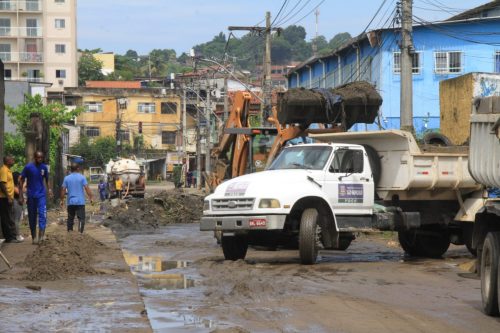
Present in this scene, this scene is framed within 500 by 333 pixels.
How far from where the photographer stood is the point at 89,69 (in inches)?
4719

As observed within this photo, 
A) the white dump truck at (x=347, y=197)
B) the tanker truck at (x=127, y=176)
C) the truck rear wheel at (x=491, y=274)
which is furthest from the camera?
the tanker truck at (x=127, y=176)

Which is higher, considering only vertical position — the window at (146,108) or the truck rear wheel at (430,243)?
the window at (146,108)

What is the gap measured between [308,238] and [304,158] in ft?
6.78

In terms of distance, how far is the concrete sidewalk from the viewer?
8.82 m

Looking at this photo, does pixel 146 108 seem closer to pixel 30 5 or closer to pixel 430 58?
pixel 30 5

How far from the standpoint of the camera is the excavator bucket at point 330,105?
19.0m

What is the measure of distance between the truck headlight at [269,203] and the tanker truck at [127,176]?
36.2 meters

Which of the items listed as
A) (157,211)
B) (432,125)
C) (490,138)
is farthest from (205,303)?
(432,125)

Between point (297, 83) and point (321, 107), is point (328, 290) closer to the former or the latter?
point (321, 107)

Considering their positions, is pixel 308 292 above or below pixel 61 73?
→ below

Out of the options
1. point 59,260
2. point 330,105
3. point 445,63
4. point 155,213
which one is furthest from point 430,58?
point 59,260

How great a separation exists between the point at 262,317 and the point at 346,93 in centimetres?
1068

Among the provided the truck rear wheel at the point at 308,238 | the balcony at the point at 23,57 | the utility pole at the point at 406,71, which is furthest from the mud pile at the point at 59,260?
the balcony at the point at 23,57

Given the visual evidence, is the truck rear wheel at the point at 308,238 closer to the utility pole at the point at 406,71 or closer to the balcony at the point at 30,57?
the utility pole at the point at 406,71
